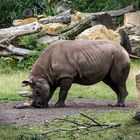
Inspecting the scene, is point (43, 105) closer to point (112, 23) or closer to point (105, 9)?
point (112, 23)

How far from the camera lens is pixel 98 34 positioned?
826 inches

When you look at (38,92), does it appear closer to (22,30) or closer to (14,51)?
(22,30)

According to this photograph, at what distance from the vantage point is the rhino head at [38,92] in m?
13.0

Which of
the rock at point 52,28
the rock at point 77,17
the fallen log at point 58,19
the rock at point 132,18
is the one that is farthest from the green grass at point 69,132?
the rock at point 132,18

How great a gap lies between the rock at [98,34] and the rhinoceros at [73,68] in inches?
280

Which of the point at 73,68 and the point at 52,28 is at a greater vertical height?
the point at 73,68

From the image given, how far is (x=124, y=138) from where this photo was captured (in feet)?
28.6

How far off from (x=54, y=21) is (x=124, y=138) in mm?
14555

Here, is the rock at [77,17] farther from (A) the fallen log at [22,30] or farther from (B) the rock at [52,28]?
(A) the fallen log at [22,30]

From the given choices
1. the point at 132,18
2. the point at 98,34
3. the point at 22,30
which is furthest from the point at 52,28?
Answer: the point at 132,18

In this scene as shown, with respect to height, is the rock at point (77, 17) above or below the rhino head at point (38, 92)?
below

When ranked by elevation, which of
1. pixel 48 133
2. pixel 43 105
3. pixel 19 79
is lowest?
pixel 19 79

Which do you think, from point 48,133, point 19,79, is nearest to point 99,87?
point 19,79

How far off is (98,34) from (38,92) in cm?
826
